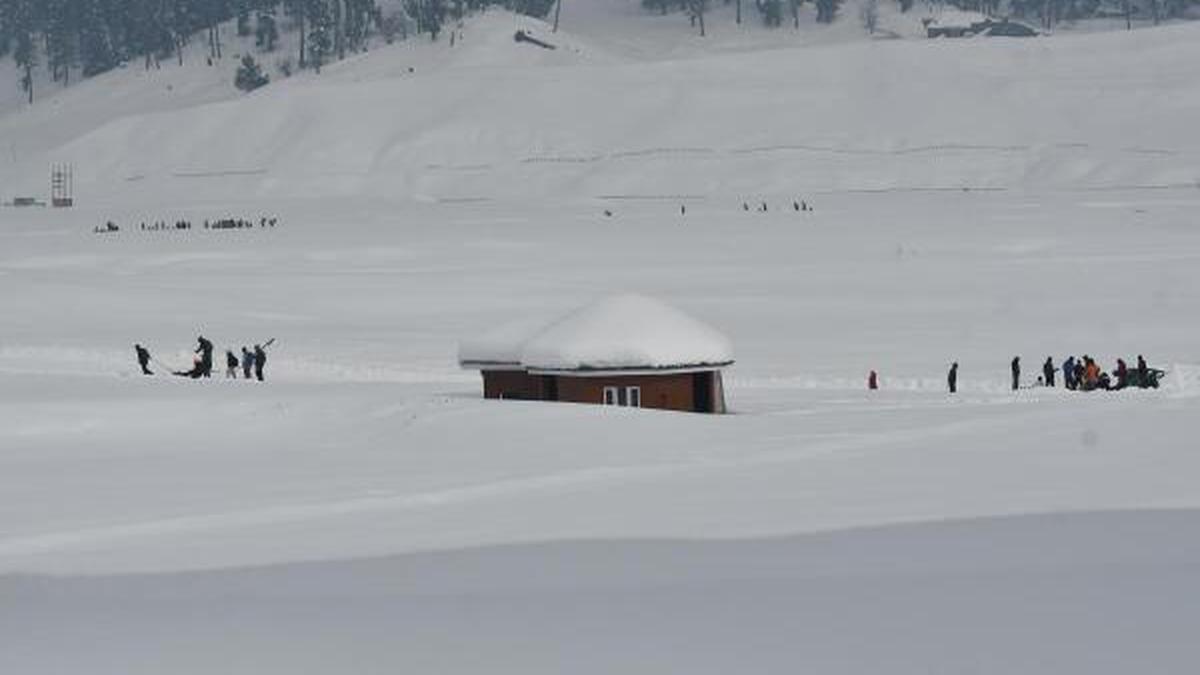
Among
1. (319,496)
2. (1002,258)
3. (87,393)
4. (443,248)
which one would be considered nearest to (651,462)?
(319,496)

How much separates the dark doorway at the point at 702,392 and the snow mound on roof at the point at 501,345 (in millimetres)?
2683

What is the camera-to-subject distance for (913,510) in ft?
61.0

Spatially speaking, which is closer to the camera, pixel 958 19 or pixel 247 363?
pixel 247 363

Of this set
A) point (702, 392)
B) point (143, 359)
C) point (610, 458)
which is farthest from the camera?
point (143, 359)

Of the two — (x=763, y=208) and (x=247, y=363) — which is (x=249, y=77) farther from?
(x=247, y=363)

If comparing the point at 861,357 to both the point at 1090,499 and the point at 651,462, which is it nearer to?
the point at 651,462

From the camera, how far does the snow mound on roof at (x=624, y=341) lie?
3042 cm

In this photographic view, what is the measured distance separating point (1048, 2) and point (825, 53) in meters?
57.6

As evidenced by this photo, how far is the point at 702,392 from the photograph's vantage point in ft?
103

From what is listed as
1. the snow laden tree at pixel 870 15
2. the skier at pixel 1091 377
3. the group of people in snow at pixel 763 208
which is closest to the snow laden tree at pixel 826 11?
the snow laden tree at pixel 870 15

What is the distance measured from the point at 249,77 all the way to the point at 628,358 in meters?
Result: 136

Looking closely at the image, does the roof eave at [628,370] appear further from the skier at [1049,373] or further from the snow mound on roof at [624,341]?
the skier at [1049,373]

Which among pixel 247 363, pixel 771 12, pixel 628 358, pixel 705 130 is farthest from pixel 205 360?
pixel 771 12

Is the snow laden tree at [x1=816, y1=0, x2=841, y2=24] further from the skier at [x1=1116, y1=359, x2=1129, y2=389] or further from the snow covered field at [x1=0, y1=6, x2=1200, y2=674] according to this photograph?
the skier at [x1=1116, y1=359, x2=1129, y2=389]
